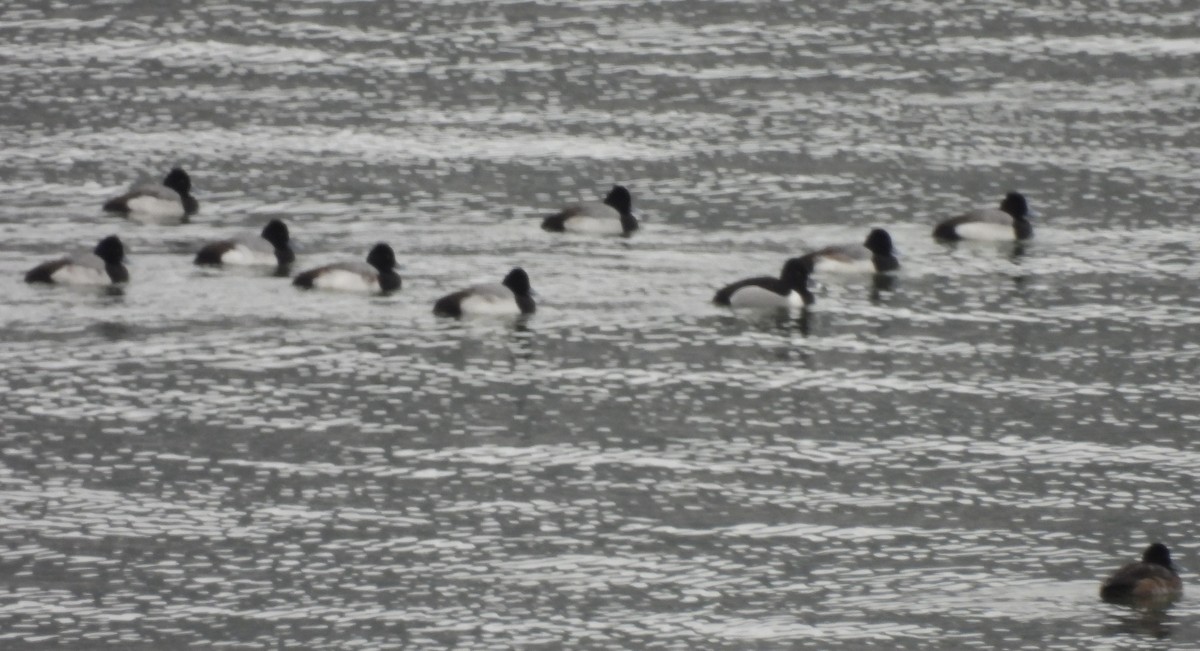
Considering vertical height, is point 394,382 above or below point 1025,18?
below

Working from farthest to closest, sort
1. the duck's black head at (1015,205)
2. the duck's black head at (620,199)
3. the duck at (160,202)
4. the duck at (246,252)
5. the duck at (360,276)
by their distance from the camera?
the duck's black head at (1015,205) < the duck at (160,202) < the duck's black head at (620,199) < the duck at (246,252) < the duck at (360,276)

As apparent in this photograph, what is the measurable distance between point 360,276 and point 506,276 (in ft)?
5.82

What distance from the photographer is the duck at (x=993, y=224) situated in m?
33.7

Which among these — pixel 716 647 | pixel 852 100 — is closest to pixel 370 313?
pixel 716 647

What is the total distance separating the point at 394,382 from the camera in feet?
87.6

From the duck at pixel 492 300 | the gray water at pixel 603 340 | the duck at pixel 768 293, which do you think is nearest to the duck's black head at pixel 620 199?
the gray water at pixel 603 340

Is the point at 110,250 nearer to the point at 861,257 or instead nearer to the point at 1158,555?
the point at 861,257

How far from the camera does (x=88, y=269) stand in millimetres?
30156

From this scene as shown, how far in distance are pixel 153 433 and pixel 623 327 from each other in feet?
21.1

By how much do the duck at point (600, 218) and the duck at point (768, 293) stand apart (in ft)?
11.1

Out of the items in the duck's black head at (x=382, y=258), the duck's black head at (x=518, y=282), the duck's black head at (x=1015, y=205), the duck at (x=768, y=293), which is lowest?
the duck at (x=768, y=293)

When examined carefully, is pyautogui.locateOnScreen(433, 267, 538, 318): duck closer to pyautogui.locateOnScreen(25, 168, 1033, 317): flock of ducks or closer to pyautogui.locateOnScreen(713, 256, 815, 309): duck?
pyautogui.locateOnScreen(25, 168, 1033, 317): flock of ducks

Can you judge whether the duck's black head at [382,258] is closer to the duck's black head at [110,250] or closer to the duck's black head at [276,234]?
the duck's black head at [276,234]

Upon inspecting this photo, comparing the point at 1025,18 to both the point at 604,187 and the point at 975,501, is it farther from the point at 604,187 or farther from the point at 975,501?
the point at 975,501
